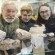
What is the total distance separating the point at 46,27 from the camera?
0.59 metres

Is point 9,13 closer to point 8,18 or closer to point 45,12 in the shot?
point 8,18

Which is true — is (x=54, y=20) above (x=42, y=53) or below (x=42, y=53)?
above

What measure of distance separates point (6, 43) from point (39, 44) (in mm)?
127

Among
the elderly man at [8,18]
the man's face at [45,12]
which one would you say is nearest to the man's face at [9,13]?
the elderly man at [8,18]

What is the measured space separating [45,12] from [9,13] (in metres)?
0.14

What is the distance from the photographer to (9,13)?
0.54 m

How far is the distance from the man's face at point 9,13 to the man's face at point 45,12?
0.11 m

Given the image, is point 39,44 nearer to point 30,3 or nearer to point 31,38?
point 31,38

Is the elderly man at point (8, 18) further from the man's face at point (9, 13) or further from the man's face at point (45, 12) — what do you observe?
the man's face at point (45, 12)

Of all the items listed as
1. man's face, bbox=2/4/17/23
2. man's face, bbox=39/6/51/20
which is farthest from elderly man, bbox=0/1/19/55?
man's face, bbox=39/6/51/20

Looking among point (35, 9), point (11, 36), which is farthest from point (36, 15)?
point (11, 36)

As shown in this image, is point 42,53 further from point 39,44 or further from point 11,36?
point 11,36

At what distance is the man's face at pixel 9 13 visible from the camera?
21.0 inches

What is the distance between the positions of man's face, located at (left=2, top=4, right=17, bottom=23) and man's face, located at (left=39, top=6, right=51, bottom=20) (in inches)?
4.4
